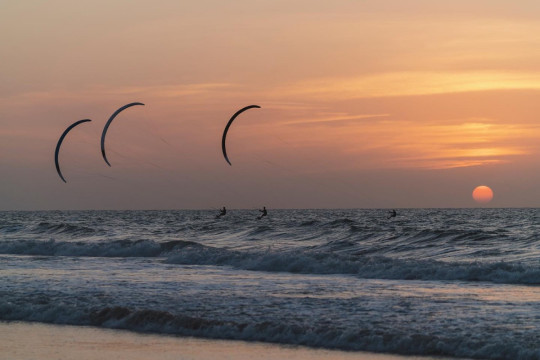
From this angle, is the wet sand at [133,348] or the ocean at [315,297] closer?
the wet sand at [133,348]

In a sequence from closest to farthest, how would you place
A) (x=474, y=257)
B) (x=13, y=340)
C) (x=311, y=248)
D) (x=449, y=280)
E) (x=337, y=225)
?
(x=13, y=340)
(x=449, y=280)
(x=474, y=257)
(x=311, y=248)
(x=337, y=225)

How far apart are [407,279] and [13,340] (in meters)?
12.2

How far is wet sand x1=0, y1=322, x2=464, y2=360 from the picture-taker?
12.5 meters

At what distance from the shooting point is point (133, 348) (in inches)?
520

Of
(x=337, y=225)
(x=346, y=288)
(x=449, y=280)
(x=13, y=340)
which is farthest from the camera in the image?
(x=337, y=225)

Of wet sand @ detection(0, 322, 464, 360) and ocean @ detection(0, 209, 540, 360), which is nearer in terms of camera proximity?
wet sand @ detection(0, 322, 464, 360)

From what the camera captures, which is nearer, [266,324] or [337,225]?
[266,324]

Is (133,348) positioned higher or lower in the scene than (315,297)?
higher

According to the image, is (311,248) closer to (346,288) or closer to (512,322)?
(346,288)

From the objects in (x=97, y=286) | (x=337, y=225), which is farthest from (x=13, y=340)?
(x=337, y=225)

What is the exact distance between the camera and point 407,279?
22.3m

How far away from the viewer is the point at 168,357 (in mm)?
12477

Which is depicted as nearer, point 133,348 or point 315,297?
point 133,348

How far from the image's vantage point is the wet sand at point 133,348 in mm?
12461
